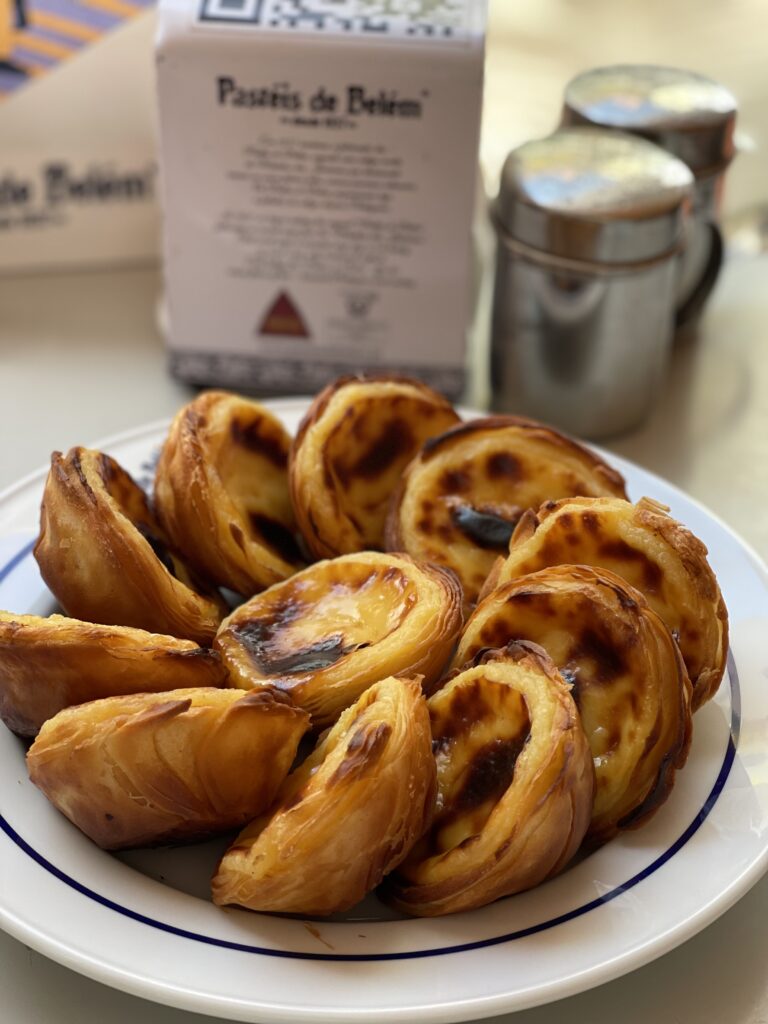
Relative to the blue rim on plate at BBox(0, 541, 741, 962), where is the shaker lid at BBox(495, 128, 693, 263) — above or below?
above

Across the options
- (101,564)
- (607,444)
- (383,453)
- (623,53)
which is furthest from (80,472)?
(623,53)

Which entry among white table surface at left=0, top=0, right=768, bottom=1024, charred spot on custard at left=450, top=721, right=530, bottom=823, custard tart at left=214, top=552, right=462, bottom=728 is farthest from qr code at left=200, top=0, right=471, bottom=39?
charred spot on custard at left=450, top=721, right=530, bottom=823

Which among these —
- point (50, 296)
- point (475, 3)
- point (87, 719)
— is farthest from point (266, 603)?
point (50, 296)

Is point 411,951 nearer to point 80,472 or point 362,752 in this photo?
point 362,752

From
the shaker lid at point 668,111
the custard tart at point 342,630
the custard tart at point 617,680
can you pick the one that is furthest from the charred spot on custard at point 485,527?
the shaker lid at point 668,111

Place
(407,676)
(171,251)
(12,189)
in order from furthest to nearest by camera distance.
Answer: (12,189), (171,251), (407,676)

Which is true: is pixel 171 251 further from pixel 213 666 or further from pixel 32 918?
pixel 32 918

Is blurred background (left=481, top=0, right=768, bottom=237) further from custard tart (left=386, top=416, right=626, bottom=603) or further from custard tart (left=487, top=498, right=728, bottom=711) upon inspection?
custard tart (left=487, top=498, right=728, bottom=711)
